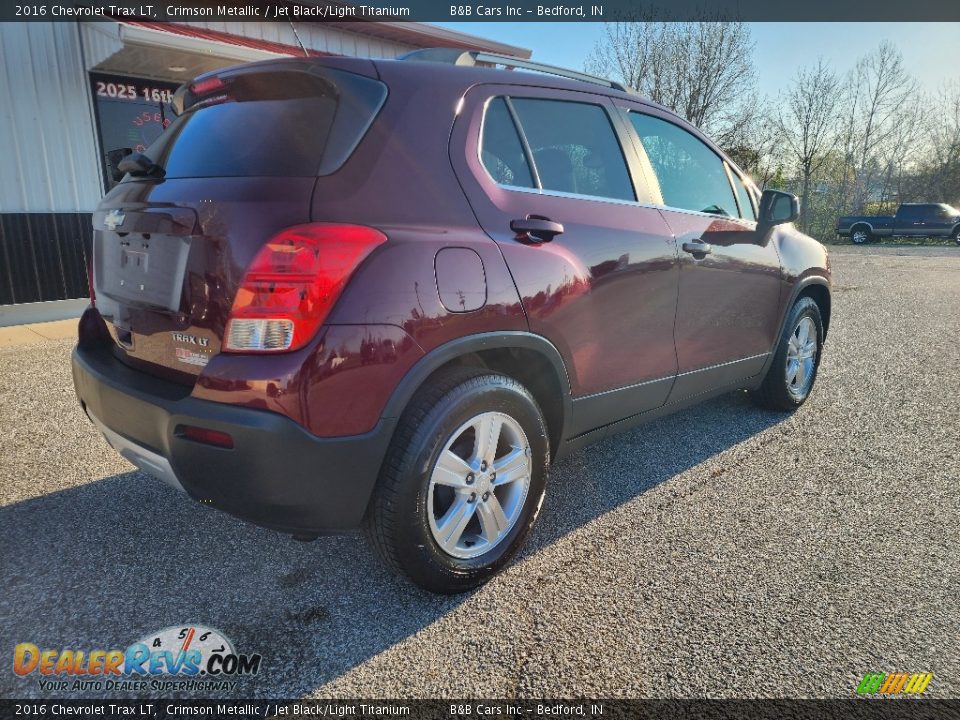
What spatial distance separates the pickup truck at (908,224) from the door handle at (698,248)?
33.8 metres

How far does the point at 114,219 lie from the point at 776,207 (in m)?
3.46

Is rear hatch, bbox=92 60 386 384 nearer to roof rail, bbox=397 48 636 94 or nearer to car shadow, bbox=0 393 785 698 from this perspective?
roof rail, bbox=397 48 636 94

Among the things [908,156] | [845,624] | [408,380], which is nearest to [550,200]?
[408,380]

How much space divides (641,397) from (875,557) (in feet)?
3.76

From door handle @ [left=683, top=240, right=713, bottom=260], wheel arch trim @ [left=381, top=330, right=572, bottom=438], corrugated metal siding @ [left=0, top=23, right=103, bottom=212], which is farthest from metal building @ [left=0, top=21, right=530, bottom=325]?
wheel arch trim @ [left=381, top=330, right=572, bottom=438]

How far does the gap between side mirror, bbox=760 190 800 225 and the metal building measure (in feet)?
21.4

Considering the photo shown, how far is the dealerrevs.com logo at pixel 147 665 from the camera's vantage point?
6.35 ft

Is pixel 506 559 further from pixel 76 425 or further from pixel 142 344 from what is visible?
pixel 76 425

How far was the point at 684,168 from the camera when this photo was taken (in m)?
3.47

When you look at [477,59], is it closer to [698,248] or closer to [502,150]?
[502,150]

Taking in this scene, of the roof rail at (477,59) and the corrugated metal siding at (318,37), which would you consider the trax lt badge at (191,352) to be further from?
the corrugated metal siding at (318,37)

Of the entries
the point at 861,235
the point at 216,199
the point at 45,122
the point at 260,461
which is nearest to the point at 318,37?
the point at 45,122

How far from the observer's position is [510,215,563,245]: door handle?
2.40 meters

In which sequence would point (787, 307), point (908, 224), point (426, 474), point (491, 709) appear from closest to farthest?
1. point (491, 709)
2. point (426, 474)
3. point (787, 307)
4. point (908, 224)
